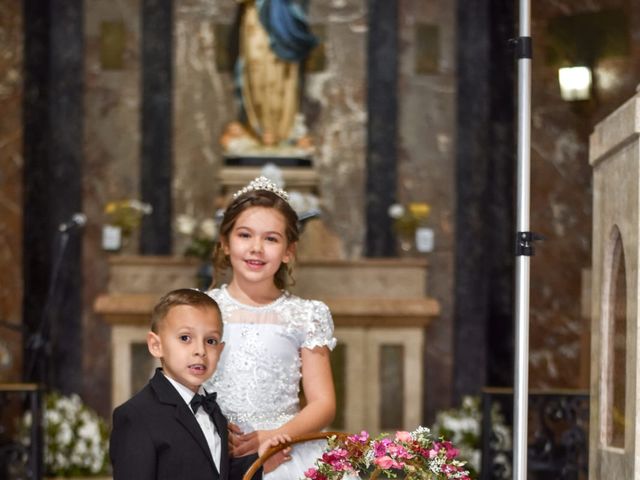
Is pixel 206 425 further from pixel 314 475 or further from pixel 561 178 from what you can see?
pixel 561 178

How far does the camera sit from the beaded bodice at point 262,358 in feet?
12.6

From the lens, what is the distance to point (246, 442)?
3.53m

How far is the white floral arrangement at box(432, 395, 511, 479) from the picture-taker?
7.92 m

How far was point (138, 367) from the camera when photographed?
8.89 m

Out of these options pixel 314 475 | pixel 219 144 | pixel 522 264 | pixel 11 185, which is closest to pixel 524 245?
pixel 522 264

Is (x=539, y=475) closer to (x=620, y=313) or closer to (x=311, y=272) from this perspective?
(x=620, y=313)

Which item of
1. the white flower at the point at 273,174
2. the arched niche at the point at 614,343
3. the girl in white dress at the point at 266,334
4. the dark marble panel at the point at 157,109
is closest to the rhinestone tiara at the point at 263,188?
the girl in white dress at the point at 266,334

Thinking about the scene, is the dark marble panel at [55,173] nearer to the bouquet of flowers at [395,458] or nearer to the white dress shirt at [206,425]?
the white dress shirt at [206,425]

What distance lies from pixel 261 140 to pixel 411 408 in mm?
2233

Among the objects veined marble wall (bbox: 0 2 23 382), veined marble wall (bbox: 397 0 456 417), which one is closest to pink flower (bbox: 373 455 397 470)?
veined marble wall (bbox: 0 2 23 382)

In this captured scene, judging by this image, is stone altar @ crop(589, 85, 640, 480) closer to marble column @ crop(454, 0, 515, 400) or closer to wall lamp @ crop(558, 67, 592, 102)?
wall lamp @ crop(558, 67, 592, 102)

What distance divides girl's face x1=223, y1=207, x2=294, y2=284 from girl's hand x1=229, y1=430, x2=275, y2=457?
479mm

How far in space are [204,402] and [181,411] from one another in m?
0.08

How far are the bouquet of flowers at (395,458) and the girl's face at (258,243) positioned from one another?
818 mm
